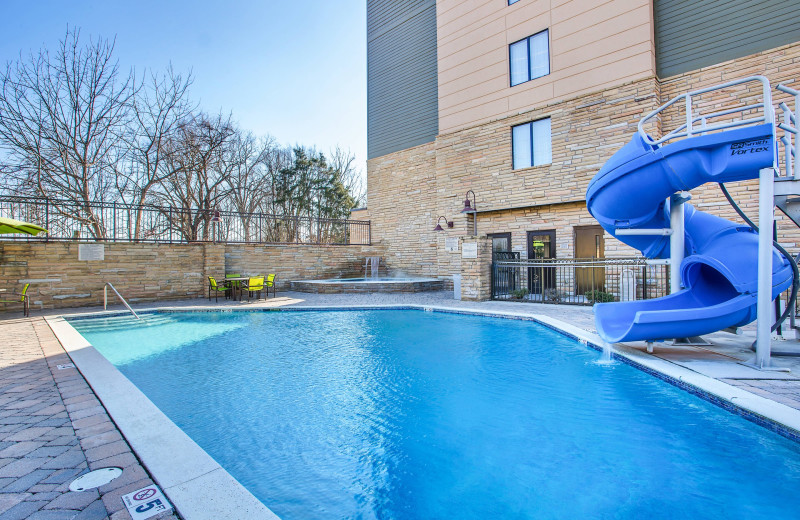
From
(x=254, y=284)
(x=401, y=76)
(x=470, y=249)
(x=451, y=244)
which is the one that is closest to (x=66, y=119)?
(x=254, y=284)

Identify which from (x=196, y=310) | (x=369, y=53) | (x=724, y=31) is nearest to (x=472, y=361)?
(x=196, y=310)

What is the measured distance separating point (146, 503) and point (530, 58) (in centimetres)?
1318

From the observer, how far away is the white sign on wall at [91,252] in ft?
34.0

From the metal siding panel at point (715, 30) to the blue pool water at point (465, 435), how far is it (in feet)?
27.6

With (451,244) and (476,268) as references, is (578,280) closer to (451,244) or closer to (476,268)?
(476,268)

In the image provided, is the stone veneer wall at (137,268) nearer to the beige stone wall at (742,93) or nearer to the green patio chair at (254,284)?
the green patio chair at (254,284)

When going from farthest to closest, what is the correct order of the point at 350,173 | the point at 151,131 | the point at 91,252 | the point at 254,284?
the point at 350,173 < the point at 151,131 < the point at 254,284 < the point at 91,252

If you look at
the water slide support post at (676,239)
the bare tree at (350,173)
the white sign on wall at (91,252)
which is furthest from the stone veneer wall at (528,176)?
the bare tree at (350,173)

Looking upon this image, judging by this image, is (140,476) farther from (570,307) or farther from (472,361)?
(570,307)

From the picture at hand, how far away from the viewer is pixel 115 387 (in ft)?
12.1

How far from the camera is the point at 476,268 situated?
1061 centimetres

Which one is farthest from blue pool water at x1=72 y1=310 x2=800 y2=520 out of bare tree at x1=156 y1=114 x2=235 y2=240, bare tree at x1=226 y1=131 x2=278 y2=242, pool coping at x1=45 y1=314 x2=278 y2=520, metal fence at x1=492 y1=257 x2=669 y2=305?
bare tree at x1=226 y1=131 x2=278 y2=242

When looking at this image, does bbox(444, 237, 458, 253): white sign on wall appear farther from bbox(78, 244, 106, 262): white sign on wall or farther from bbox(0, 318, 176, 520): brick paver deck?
bbox(0, 318, 176, 520): brick paver deck

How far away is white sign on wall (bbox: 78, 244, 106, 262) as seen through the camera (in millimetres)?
10352
